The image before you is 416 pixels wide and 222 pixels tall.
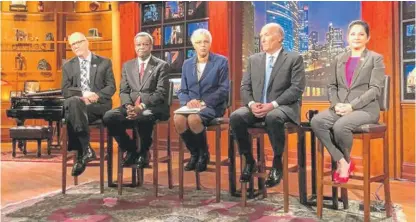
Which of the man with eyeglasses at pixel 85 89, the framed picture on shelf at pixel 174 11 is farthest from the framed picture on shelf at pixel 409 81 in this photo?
the framed picture on shelf at pixel 174 11

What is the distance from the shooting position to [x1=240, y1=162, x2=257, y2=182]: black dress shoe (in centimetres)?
375

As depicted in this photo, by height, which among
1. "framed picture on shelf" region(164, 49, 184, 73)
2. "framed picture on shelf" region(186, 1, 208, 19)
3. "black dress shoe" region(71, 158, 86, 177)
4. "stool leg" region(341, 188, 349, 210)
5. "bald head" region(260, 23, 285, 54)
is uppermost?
→ "framed picture on shelf" region(186, 1, 208, 19)

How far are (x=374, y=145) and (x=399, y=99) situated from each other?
1.74 ft

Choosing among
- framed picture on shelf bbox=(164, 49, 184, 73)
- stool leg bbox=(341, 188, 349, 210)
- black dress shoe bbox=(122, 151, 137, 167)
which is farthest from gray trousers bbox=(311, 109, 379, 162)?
framed picture on shelf bbox=(164, 49, 184, 73)

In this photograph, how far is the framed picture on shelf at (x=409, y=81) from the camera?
4.93 metres

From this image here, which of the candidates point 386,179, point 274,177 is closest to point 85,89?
point 274,177

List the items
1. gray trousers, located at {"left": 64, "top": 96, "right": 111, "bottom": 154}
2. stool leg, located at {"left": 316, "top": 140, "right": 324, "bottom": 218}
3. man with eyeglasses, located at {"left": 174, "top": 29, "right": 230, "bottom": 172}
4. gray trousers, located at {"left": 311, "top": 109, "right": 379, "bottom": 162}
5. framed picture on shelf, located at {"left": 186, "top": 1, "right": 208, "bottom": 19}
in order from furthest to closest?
framed picture on shelf, located at {"left": 186, "top": 1, "right": 208, "bottom": 19} → gray trousers, located at {"left": 64, "top": 96, "right": 111, "bottom": 154} → man with eyeglasses, located at {"left": 174, "top": 29, "right": 230, "bottom": 172} → stool leg, located at {"left": 316, "top": 140, "right": 324, "bottom": 218} → gray trousers, located at {"left": 311, "top": 109, "right": 379, "bottom": 162}

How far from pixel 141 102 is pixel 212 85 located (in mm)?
659

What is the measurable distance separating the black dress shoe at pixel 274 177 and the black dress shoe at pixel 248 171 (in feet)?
0.68

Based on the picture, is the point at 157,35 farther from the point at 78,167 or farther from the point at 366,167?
the point at 366,167

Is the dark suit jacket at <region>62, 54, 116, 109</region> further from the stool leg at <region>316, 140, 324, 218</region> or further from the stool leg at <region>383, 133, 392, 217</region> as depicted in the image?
the stool leg at <region>383, 133, 392, 217</region>

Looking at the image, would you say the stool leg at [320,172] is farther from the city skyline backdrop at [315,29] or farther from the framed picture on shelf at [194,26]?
the framed picture on shelf at [194,26]

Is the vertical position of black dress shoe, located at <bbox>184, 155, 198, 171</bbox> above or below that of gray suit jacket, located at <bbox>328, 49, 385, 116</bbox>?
below

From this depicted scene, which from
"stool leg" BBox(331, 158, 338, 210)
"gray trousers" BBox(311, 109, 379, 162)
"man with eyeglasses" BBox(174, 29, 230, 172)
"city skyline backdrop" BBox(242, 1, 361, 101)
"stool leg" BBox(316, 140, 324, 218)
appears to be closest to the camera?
"gray trousers" BBox(311, 109, 379, 162)
